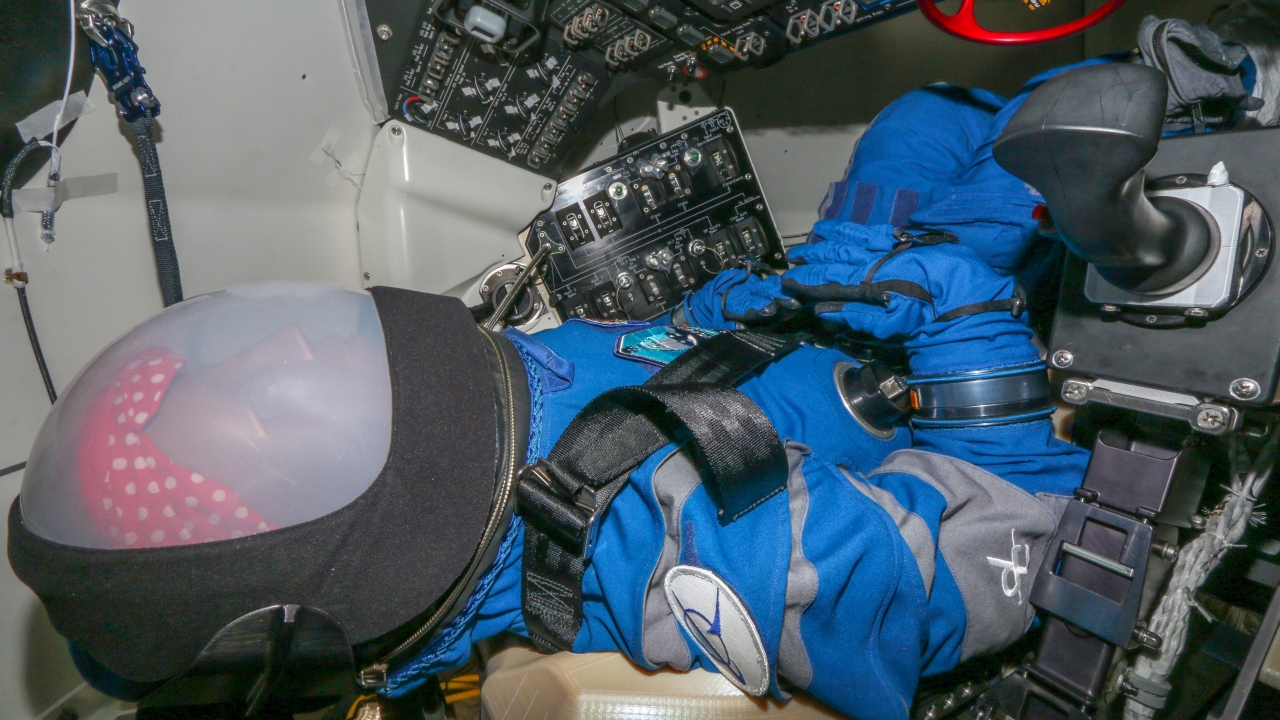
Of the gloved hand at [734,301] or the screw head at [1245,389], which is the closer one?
the screw head at [1245,389]

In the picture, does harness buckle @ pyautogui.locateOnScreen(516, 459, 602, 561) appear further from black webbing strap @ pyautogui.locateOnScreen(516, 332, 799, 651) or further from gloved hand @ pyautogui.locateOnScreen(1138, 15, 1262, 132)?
gloved hand @ pyautogui.locateOnScreen(1138, 15, 1262, 132)

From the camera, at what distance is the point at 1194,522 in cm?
99

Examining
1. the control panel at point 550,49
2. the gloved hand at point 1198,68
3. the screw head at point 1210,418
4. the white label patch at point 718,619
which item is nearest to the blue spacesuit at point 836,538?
the white label patch at point 718,619

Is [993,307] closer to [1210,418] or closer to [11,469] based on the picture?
[1210,418]

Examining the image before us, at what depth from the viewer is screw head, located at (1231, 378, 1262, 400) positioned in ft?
2.54

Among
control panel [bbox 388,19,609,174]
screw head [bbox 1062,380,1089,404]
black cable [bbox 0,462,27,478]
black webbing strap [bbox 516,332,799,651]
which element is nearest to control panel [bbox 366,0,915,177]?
control panel [bbox 388,19,609,174]

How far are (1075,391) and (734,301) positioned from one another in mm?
821

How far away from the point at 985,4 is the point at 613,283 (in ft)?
4.21

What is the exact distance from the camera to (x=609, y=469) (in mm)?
886

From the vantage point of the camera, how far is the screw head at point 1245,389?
30.4 inches

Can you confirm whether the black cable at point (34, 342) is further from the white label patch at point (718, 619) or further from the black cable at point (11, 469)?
the white label patch at point (718, 619)

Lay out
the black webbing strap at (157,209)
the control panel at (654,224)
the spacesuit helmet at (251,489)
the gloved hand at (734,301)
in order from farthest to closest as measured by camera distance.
Answer: the control panel at (654,224), the gloved hand at (734,301), the black webbing strap at (157,209), the spacesuit helmet at (251,489)

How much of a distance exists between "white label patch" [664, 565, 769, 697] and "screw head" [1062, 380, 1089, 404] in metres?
0.52

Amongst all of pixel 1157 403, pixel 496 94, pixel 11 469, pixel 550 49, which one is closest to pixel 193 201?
pixel 11 469
